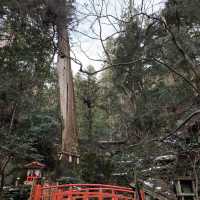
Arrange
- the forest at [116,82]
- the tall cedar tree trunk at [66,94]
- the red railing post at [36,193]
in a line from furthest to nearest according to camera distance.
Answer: the tall cedar tree trunk at [66,94] → the forest at [116,82] → the red railing post at [36,193]

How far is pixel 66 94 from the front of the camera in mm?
9570

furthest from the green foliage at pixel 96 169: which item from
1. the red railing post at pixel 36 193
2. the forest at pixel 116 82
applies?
the red railing post at pixel 36 193

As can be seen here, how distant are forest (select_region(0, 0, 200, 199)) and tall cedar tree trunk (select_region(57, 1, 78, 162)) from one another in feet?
0.18

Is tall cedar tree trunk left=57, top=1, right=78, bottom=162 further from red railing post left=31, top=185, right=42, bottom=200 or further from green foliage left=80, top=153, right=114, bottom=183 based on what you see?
red railing post left=31, top=185, right=42, bottom=200

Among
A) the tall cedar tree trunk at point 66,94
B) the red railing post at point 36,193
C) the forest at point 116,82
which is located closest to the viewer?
the red railing post at point 36,193

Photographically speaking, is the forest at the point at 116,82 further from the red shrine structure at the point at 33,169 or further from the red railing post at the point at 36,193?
the red railing post at the point at 36,193

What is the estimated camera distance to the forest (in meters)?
6.84

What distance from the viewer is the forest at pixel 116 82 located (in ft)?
22.4

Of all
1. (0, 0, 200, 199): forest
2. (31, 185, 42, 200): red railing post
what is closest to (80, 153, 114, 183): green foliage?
(0, 0, 200, 199): forest

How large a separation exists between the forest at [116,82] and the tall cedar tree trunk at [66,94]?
0.05 meters

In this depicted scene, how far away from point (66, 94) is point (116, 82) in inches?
124

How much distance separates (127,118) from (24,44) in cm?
525

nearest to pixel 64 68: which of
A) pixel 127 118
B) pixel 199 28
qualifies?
pixel 127 118

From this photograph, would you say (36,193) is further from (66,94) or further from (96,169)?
(66,94)
